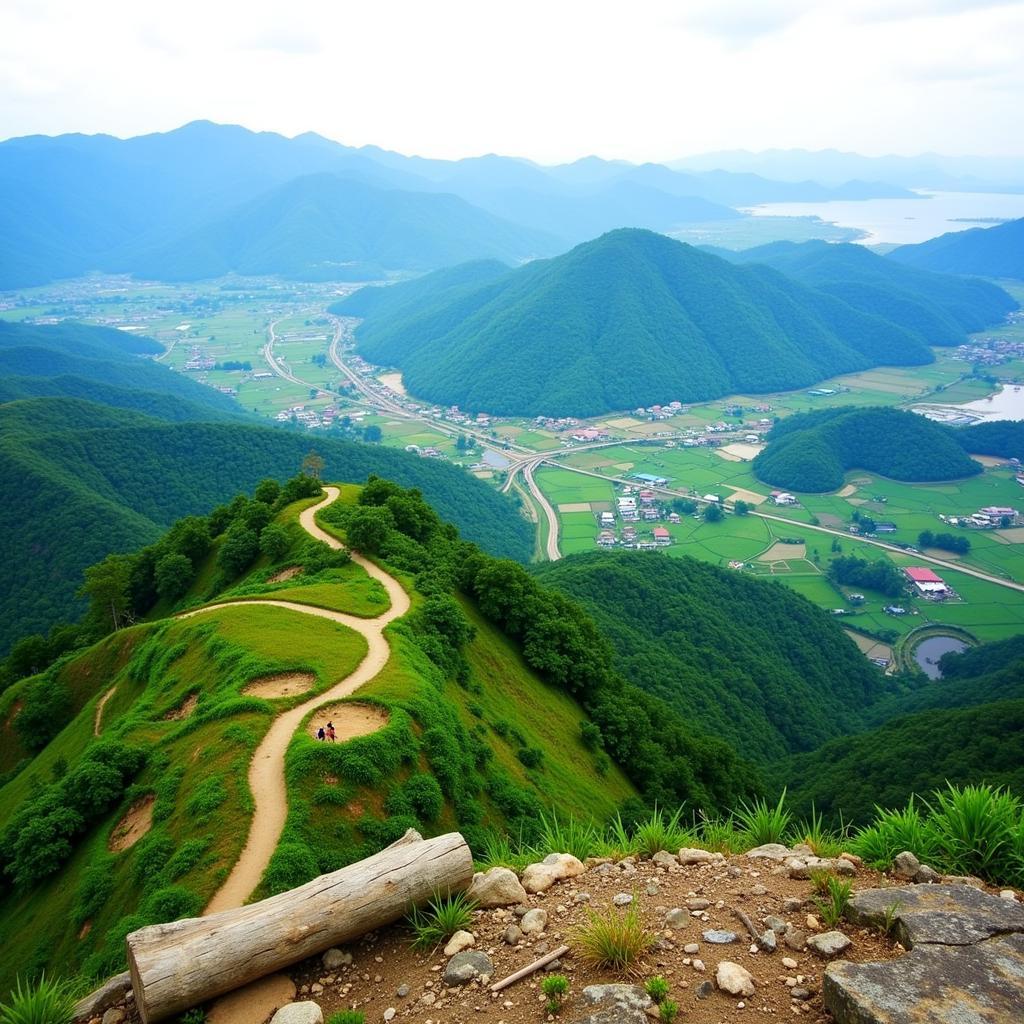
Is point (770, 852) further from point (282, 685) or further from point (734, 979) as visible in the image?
point (282, 685)

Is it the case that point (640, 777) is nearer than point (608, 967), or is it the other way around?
point (608, 967)

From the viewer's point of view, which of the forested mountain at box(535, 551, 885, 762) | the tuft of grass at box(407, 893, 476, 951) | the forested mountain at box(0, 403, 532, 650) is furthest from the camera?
the forested mountain at box(0, 403, 532, 650)

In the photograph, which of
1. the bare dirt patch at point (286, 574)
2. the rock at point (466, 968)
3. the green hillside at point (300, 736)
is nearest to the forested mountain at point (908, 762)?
the green hillside at point (300, 736)

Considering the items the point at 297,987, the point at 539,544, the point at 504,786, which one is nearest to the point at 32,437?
the point at 539,544

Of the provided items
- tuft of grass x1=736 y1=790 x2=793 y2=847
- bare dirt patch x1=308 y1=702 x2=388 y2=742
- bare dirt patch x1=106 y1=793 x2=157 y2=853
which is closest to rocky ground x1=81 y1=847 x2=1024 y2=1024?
tuft of grass x1=736 y1=790 x2=793 y2=847

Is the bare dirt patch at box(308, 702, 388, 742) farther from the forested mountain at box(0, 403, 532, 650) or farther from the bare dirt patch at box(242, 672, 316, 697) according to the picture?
the forested mountain at box(0, 403, 532, 650)

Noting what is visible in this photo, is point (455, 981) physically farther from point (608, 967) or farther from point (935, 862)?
point (935, 862)

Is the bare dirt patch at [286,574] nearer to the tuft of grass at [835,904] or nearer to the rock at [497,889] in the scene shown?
the rock at [497,889]
